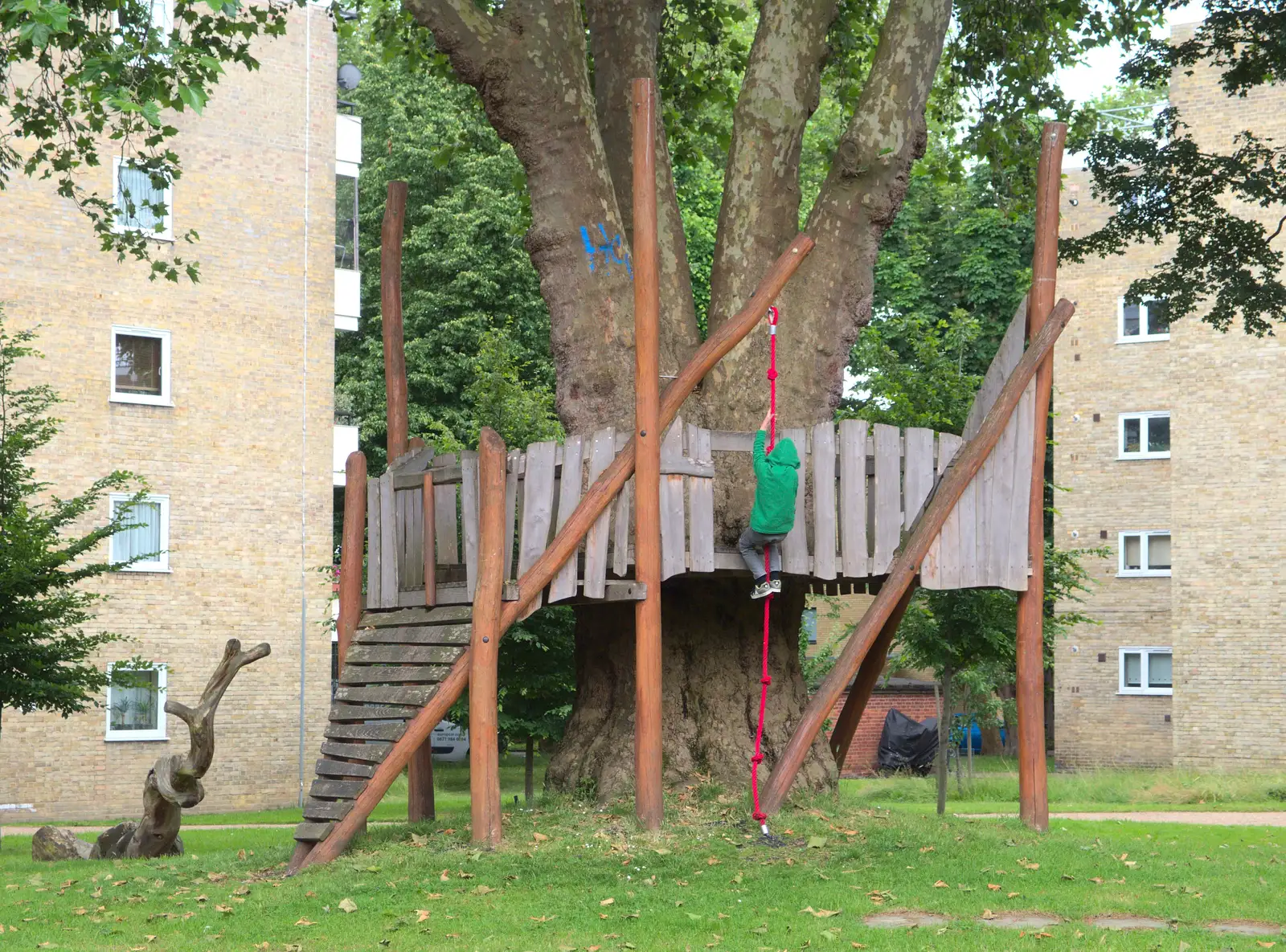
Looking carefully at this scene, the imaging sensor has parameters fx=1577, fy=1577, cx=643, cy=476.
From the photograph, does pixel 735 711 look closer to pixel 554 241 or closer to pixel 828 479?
pixel 828 479

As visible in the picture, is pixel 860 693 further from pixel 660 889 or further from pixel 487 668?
pixel 660 889

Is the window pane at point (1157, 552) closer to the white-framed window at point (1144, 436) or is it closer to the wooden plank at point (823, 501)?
the white-framed window at point (1144, 436)

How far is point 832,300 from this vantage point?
1323 centimetres

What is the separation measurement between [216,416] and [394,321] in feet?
45.8

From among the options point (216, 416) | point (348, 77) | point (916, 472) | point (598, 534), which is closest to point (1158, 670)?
point (216, 416)

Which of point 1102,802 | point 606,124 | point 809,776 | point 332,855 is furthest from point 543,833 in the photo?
point 1102,802

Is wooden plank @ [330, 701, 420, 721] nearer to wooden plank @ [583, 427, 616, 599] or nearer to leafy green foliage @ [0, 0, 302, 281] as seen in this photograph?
wooden plank @ [583, 427, 616, 599]

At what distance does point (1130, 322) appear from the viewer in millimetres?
34406

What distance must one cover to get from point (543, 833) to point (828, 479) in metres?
3.41

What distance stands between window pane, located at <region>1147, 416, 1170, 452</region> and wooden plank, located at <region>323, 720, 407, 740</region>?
2623cm

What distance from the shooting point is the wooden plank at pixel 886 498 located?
1225 centimetres

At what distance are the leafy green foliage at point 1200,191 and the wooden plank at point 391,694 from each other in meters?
10.0

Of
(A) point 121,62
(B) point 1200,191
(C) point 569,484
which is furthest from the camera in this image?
(B) point 1200,191

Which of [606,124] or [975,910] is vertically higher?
[606,124]
